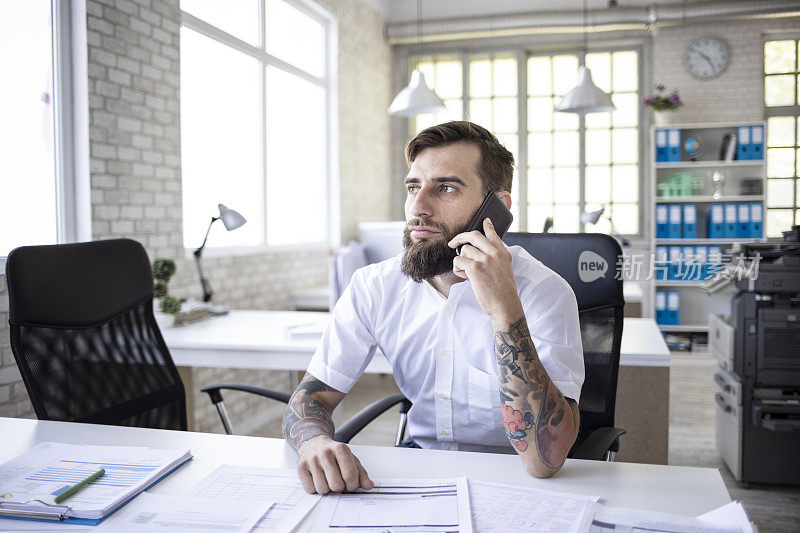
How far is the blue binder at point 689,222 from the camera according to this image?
668 centimetres

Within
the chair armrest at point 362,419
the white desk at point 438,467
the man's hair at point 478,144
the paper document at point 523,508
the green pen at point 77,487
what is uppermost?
the man's hair at point 478,144

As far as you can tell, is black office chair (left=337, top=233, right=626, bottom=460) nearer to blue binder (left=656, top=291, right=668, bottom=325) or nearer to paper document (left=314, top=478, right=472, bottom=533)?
paper document (left=314, top=478, right=472, bottom=533)

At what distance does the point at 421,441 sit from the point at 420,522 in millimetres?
741

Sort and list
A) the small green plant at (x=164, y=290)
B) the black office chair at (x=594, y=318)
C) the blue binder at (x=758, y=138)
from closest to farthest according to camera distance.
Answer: the black office chair at (x=594, y=318)
the small green plant at (x=164, y=290)
the blue binder at (x=758, y=138)

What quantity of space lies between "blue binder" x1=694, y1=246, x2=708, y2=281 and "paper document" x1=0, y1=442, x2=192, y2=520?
652cm

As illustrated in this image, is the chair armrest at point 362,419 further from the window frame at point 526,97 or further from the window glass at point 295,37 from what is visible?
the window frame at point 526,97

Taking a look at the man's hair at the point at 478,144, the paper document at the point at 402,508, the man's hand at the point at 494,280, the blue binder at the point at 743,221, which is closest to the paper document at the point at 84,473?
the paper document at the point at 402,508

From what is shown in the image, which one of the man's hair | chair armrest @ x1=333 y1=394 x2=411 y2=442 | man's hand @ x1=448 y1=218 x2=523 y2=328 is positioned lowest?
chair armrest @ x1=333 y1=394 x2=411 y2=442

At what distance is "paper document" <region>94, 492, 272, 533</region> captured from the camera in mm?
945

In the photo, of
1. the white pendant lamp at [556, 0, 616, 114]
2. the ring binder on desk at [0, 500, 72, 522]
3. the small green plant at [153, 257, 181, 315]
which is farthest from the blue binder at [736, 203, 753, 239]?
the ring binder on desk at [0, 500, 72, 522]

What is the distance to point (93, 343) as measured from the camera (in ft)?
A: 5.90

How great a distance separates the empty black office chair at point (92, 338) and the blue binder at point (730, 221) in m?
5.98

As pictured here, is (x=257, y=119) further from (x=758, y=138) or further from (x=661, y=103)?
(x=758, y=138)

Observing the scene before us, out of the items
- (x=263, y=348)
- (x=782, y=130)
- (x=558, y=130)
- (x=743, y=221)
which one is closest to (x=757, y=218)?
(x=743, y=221)
